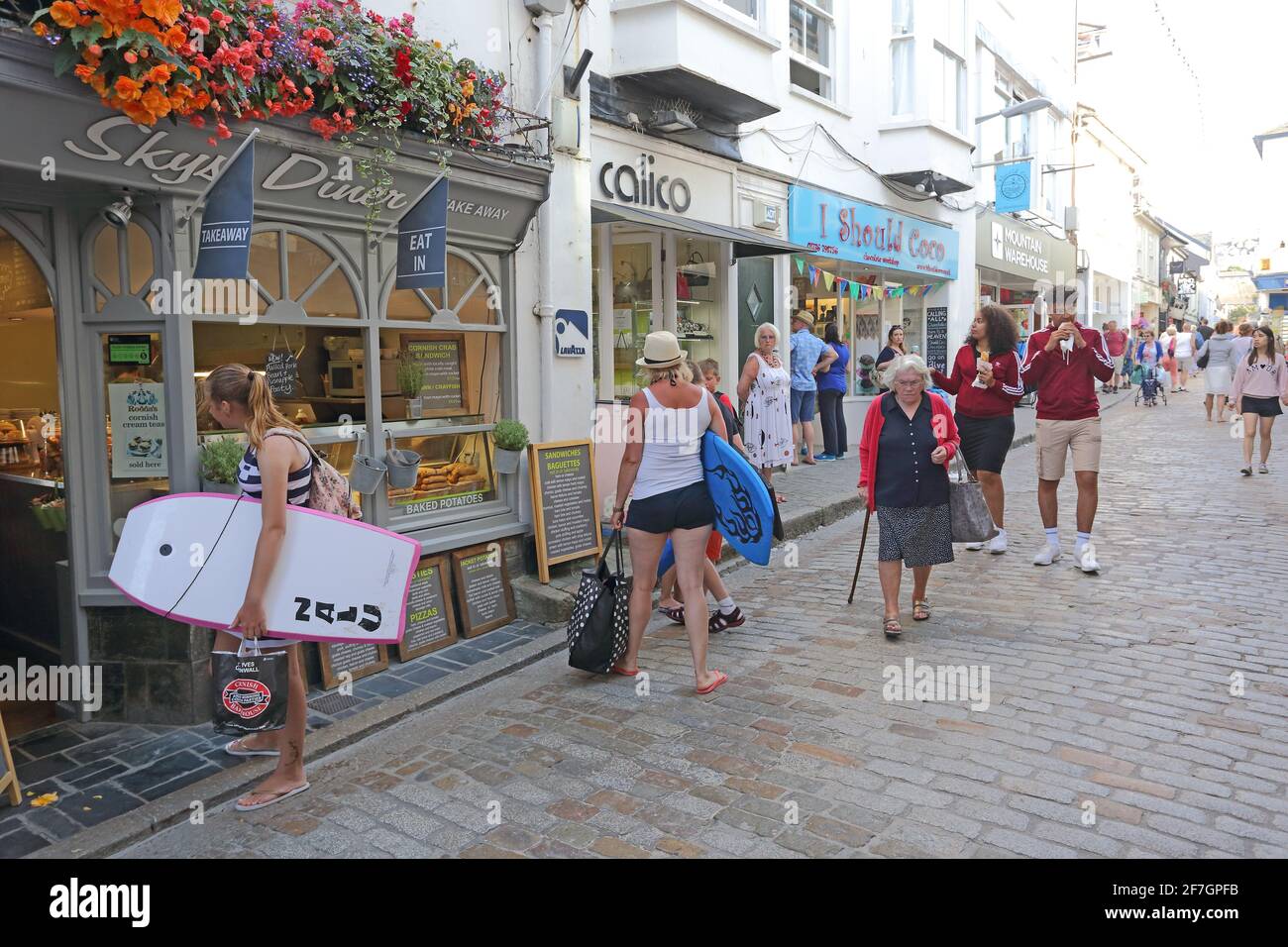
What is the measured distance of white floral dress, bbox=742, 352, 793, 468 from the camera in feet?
32.4

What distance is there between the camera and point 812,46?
42.3ft

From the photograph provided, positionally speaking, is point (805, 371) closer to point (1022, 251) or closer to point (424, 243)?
point (424, 243)

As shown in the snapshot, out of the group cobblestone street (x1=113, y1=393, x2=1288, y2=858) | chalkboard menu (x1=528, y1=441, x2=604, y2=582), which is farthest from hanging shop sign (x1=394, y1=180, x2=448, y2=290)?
cobblestone street (x1=113, y1=393, x2=1288, y2=858)

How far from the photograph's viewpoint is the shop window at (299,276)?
5.55 meters

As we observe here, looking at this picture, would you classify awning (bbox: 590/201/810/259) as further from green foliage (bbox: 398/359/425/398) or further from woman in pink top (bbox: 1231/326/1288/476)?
woman in pink top (bbox: 1231/326/1288/476)

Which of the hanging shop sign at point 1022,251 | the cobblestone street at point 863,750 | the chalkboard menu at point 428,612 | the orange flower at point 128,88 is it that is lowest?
the cobblestone street at point 863,750

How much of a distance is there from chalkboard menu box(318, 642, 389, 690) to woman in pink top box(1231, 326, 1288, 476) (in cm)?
1042

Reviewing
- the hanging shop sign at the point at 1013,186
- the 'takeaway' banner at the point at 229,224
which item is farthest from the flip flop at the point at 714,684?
the hanging shop sign at the point at 1013,186

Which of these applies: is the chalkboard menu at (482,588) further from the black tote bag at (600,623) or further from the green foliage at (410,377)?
the black tote bag at (600,623)

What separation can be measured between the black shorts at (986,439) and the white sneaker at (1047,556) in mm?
733

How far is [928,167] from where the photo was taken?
14383 millimetres

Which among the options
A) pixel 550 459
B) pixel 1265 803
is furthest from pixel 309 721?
pixel 1265 803

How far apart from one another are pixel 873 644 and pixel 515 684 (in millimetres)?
2153

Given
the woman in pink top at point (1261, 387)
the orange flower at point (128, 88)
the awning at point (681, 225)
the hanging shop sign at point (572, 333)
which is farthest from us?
the woman in pink top at point (1261, 387)
